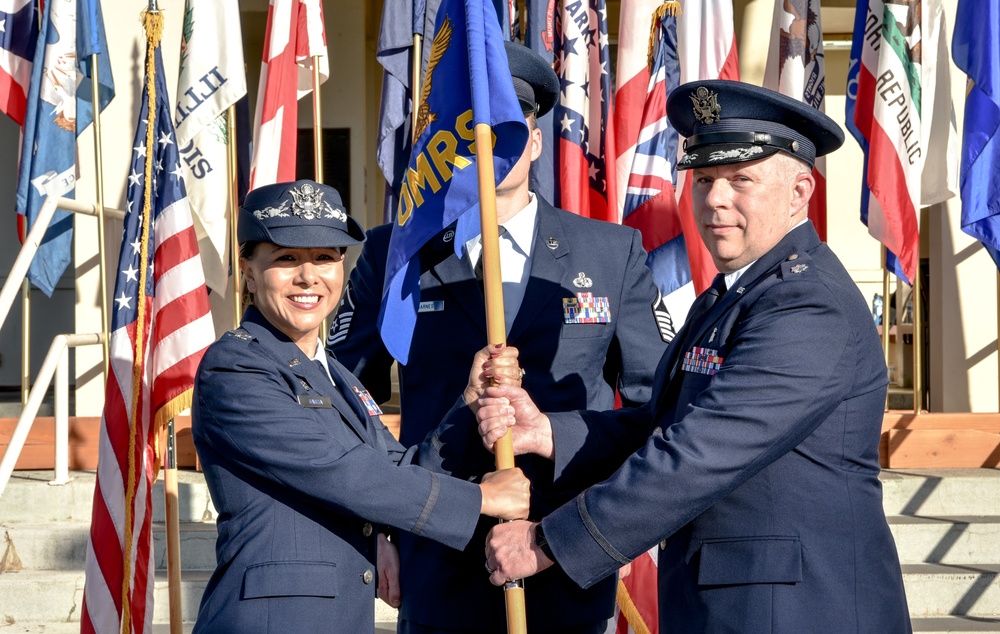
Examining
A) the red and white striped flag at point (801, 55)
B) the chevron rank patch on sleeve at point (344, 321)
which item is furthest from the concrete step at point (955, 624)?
the chevron rank patch on sleeve at point (344, 321)

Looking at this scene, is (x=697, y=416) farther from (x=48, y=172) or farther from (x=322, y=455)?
(x=48, y=172)

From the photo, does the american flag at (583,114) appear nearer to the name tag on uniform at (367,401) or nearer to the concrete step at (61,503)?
the concrete step at (61,503)

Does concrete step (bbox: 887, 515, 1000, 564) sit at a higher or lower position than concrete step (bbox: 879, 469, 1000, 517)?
lower

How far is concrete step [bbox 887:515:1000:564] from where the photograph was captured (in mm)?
5195

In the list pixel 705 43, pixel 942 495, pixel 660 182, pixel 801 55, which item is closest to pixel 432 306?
pixel 660 182

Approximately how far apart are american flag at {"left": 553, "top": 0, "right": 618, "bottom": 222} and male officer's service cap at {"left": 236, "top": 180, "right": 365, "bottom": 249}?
341 cm

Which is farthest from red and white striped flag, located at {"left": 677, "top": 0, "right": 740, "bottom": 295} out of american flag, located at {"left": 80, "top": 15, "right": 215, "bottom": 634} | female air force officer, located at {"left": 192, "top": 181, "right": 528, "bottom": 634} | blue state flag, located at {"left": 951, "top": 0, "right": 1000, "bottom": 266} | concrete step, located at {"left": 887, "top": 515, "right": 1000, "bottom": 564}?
female air force officer, located at {"left": 192, "top": 181, "right": 528, "bottom": 634}

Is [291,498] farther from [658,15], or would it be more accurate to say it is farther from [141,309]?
[658,15]

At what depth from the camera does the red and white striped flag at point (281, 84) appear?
6.11 metres

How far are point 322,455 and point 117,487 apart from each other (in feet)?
7.20

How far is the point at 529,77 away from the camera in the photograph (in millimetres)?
2934

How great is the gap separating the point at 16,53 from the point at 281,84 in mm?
1427

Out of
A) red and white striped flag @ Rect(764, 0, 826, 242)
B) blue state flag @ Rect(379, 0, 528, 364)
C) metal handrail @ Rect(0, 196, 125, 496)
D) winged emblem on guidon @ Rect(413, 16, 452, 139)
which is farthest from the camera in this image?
red and white striped flag @ Rect(764, 0, 826, 242)

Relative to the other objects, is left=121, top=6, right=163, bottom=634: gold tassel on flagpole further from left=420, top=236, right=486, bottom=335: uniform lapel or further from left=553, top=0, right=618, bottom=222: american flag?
left=553, top=0, right=618, bottom=222: american flag
